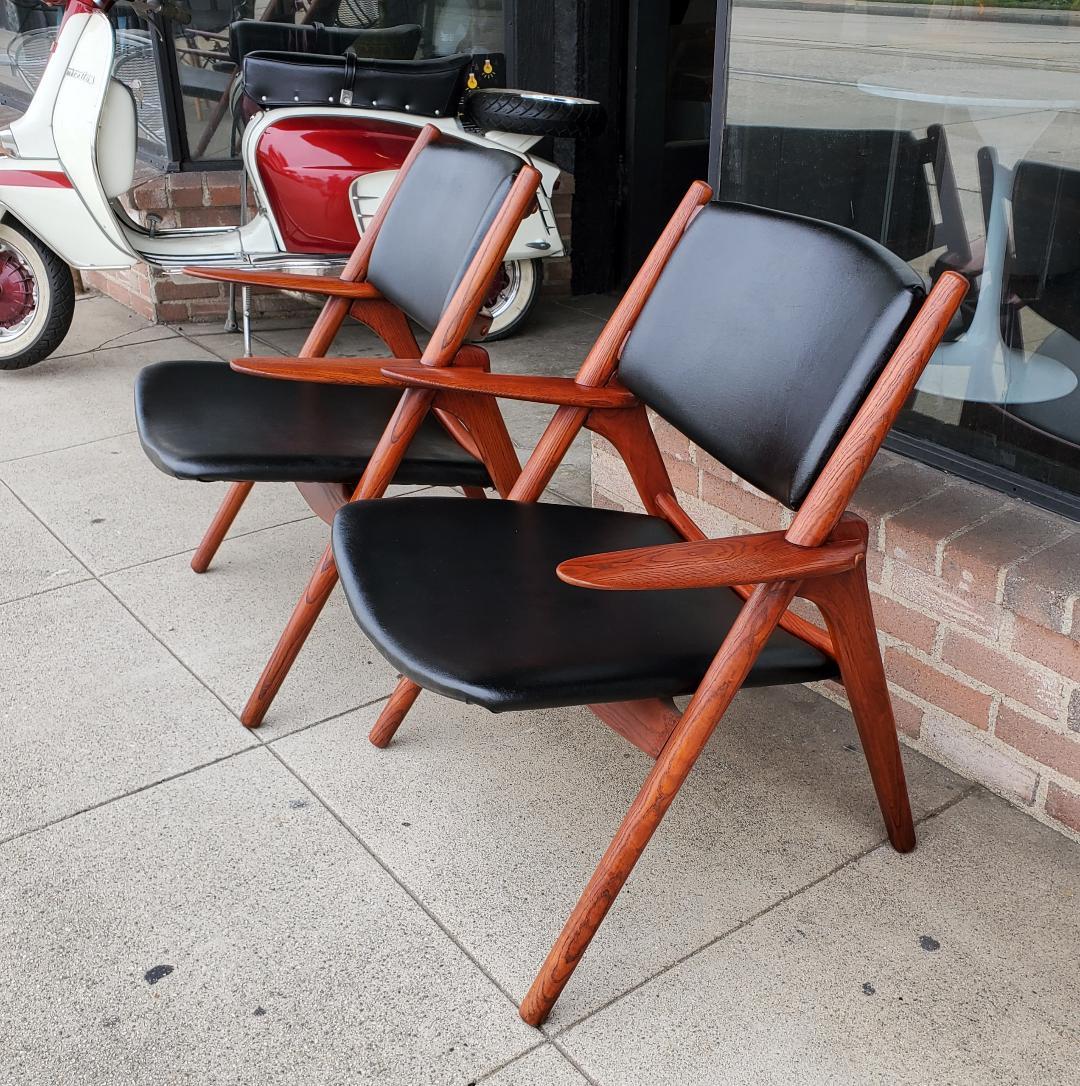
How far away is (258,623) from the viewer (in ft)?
8.87

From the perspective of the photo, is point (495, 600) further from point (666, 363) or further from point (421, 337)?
point (421, 337)

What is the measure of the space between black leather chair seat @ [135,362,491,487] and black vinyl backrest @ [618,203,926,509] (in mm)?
492

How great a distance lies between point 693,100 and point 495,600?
3758 mm

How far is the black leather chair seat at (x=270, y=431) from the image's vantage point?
87.4 inches

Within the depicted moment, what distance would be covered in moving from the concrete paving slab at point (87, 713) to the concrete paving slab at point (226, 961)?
99 millimetres

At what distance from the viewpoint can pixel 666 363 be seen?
2000 mm

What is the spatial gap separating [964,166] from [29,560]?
222 cm

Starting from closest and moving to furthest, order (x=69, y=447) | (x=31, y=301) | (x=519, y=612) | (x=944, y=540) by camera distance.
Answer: (x=519, y=612) < (x=944, y=540) < (x=69, y=447) < (x=31, y=301)

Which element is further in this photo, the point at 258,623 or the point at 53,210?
the point at 53,210

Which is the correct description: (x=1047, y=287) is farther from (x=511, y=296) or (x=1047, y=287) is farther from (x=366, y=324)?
(x=511, y=296)

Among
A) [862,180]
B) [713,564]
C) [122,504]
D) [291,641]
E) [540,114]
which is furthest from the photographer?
[540,114]

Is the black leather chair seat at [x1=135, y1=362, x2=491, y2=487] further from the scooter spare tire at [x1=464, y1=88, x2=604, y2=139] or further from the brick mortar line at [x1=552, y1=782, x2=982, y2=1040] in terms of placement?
the scooter spare tire at [x1=464, y1=88, x2=604, y2=139]

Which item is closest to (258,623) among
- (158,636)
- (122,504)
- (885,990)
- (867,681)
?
(158,636)

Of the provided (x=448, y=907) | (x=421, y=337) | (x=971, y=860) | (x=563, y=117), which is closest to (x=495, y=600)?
(x=448, y=907)
